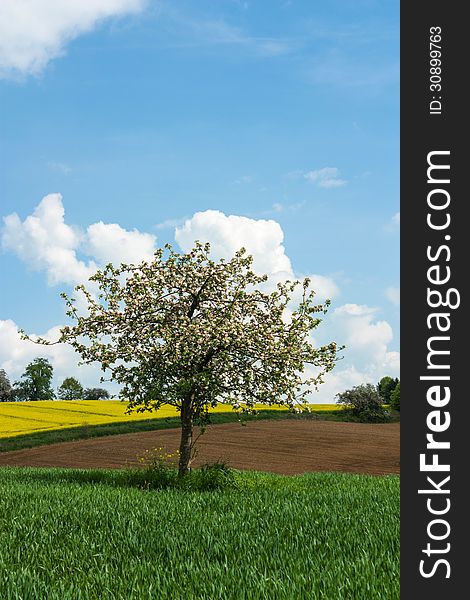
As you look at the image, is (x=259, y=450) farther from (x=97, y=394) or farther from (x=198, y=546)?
(x=97, y=394)

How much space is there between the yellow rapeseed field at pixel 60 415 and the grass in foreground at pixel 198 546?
3326 centimetres

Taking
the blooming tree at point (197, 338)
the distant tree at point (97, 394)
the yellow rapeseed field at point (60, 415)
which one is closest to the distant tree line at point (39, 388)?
the distant tree at point (97, 394)

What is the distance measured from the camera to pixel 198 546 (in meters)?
8.45

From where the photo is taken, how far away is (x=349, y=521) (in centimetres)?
1080

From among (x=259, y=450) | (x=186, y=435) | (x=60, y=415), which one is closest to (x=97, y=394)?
(x=60, y=415)

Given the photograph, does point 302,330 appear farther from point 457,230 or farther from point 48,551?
point 457,230

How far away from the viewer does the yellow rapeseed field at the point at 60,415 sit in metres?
46.9

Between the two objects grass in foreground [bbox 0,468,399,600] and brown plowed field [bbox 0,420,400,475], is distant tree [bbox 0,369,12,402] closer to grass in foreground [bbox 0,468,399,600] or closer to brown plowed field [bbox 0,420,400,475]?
brown plowed field [bbox 0,420,400,475]

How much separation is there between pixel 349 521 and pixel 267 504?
8.71ft

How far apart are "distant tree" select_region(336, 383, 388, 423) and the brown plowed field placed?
1241 centimetres

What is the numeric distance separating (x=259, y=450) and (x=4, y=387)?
61209mm

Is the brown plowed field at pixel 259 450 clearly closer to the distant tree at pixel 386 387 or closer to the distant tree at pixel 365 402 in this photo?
the distant tree at pixel 365 402

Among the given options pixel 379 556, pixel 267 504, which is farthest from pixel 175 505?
pixel 379 556

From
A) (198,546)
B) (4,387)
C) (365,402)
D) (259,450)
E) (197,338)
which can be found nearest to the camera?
(198,546)
